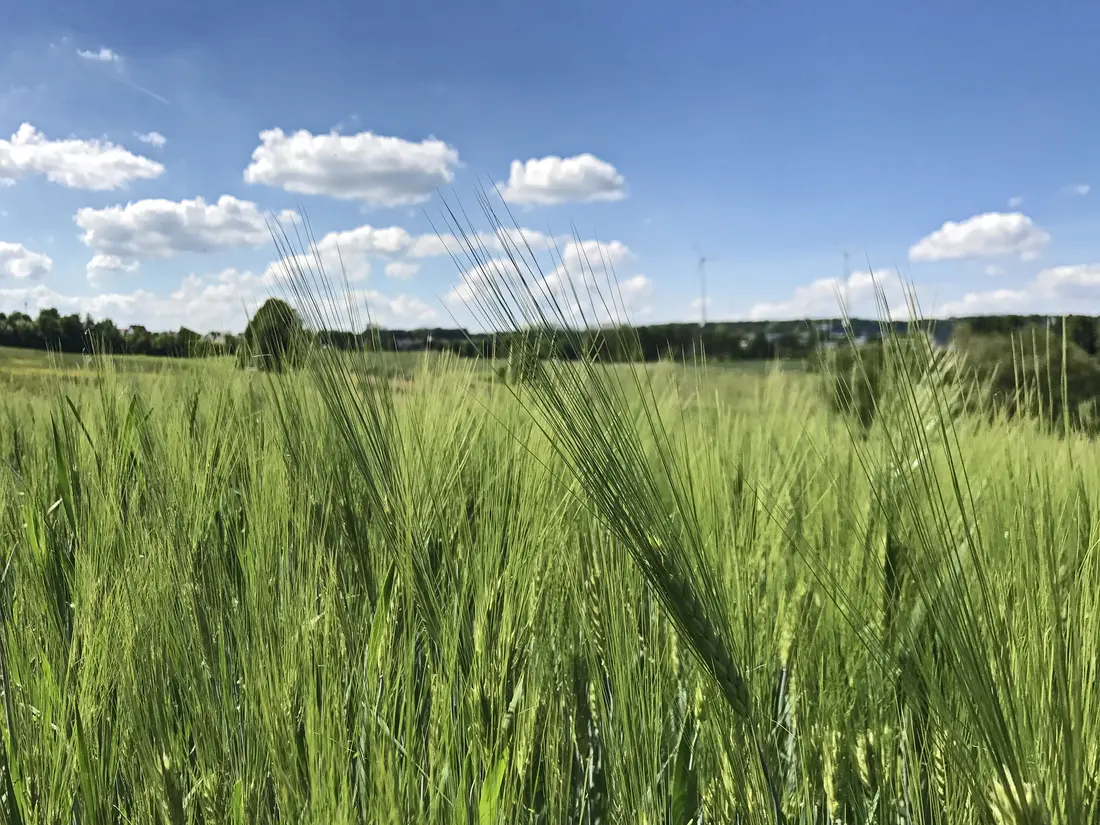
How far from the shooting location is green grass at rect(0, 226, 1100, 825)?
0.58 m

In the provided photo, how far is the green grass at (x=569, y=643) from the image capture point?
58cm

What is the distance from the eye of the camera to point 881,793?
733 millimetres

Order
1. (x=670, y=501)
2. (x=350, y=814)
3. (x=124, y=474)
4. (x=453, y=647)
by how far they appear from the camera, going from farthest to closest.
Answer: (x=124, y=474) < (x=670, y=501) < (x=453, y=647) < (x=350, y=814)

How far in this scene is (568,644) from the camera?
0.93 m

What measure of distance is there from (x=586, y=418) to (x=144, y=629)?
658mm

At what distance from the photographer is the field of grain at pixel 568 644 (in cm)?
58

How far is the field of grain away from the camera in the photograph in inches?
23.0

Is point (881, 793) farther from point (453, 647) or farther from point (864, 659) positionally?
point (453, 647)

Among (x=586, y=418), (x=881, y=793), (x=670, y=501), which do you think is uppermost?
(x=586, y=418)

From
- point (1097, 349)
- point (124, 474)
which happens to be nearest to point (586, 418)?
point (124, 474)

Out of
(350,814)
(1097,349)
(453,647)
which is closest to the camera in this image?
(350,814)

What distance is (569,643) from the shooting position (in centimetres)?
93

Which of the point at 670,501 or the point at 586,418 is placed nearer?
the point at 586,418

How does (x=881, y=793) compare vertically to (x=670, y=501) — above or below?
below
